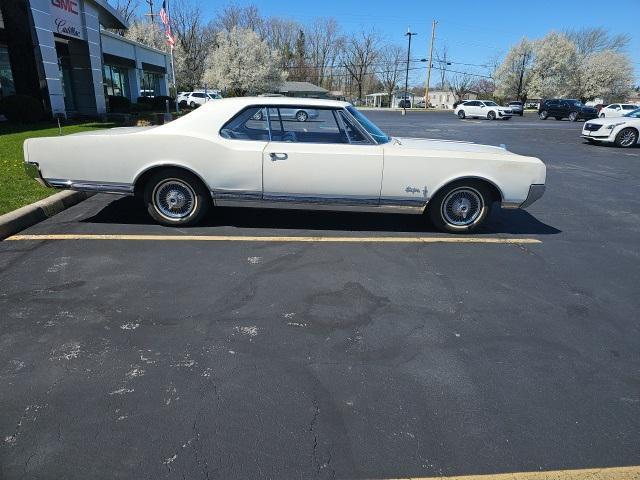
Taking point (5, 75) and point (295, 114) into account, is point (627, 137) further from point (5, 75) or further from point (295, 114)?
point (5, 75)

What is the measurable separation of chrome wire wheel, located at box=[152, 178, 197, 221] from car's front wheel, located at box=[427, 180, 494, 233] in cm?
285

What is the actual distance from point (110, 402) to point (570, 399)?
8.41 ft

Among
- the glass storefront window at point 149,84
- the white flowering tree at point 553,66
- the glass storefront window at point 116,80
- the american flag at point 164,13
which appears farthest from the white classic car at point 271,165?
the white flowering tree at point 553,66

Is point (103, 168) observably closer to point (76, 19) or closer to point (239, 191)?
point (239, 191)

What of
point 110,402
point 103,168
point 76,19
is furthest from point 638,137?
point 76,19

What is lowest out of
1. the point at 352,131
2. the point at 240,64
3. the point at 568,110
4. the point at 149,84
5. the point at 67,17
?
the point at 568,110

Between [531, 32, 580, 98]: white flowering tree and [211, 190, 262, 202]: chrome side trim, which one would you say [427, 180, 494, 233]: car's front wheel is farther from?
[531, 32, 580, 98]: white flowering tree

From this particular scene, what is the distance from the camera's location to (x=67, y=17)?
16609mm

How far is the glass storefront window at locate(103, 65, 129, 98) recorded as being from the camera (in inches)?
997

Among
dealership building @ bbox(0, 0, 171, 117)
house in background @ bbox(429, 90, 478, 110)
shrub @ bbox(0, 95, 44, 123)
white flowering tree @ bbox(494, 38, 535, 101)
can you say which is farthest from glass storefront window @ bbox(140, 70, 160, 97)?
house in background @ bbox(429, 90, 478, 110)

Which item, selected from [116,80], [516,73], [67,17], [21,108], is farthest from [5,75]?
[516,73]

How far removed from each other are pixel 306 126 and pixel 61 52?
18897 mm

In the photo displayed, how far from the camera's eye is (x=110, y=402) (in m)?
2.34

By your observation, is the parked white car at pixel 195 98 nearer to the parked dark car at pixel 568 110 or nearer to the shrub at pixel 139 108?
the shrub at pixel 139 108
